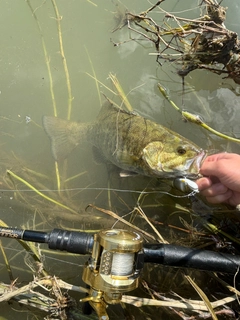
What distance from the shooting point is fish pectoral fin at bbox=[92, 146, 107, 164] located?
9.62ft

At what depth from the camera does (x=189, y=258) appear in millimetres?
1961

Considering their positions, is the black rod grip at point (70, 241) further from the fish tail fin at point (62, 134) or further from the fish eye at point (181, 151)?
the fish tail fin at point (62, 134)

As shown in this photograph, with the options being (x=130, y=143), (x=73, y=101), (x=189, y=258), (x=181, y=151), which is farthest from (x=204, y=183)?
(x=73, y=101)

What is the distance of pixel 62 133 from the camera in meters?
2.97

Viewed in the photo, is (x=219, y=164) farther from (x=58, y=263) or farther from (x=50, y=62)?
(x=50, y=62)

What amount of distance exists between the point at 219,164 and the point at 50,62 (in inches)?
72.5

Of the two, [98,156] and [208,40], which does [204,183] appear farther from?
[98,156]

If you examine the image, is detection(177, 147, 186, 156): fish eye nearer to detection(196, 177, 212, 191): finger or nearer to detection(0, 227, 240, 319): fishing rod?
detection(196, 177, 212, 191): finger

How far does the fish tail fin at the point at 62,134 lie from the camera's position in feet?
9.69

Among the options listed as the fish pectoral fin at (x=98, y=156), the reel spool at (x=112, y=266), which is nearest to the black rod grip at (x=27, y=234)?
the reel spool at (x=112, y=266)

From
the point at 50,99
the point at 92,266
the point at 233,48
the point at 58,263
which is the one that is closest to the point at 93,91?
the point at 50,99

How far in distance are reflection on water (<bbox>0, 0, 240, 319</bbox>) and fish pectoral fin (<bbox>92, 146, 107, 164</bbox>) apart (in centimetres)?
6

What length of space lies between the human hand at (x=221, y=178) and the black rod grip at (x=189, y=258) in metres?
0.39

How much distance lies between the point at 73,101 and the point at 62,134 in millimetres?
339
